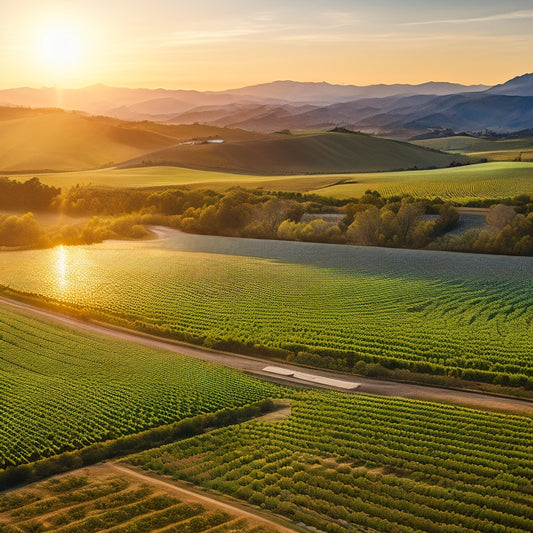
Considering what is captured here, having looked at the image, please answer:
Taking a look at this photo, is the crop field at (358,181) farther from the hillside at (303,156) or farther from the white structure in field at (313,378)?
the white structure in field at (313,378)

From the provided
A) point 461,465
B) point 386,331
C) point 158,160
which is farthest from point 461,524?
point 158,160

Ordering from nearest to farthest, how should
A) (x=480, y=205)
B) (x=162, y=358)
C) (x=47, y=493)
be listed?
(x=47, y=493) → (x=162, y=358) → (x=480, y=205)

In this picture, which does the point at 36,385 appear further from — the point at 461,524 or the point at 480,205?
the point at 480,205

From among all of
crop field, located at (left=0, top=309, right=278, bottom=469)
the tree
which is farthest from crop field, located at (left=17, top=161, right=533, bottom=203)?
crop field, located at (left=0, top=309, right=278, bottom=469)

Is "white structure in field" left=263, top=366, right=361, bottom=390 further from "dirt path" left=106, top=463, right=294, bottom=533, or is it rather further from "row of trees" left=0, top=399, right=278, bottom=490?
"dirt path" left=106, top=463, right=294, bottom=533

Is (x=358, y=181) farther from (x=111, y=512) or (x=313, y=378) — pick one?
(x=111, y=512)

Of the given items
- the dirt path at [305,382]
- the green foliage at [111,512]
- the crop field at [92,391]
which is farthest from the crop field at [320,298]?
the green foliage at [111,512]

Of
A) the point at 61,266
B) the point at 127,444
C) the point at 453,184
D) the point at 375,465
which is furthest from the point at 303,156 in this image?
the point at 375,465
